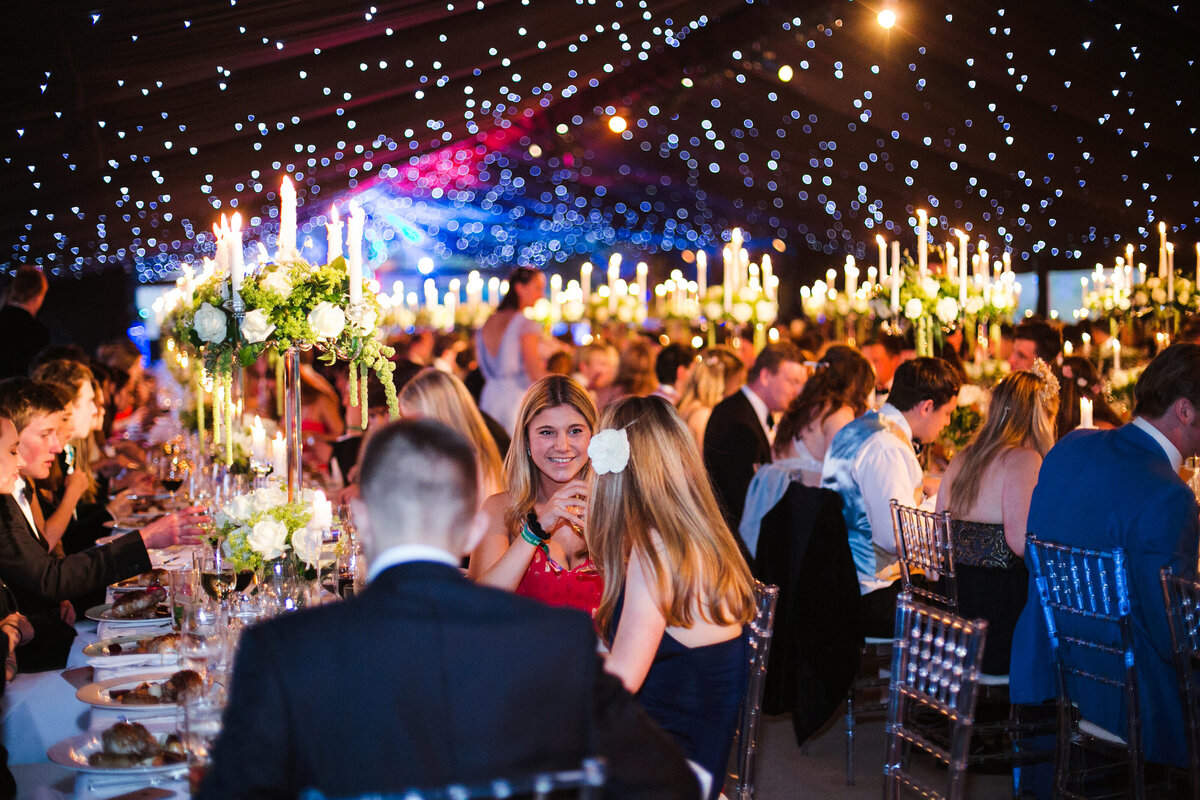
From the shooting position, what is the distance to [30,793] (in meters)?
2.65

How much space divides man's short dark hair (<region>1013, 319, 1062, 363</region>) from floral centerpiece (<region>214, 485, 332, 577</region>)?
495 cm

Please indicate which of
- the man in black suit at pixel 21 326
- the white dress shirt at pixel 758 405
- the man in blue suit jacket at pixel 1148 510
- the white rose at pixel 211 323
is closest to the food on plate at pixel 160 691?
the white rose at pixel 211 323

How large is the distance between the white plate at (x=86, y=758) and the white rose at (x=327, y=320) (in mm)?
1317

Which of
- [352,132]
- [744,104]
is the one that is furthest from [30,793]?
[744,104]

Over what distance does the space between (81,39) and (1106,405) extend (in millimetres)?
4613

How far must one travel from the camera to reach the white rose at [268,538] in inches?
112

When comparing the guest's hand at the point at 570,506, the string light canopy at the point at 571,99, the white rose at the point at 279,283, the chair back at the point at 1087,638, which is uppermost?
the string light canopy at the point at 571,99

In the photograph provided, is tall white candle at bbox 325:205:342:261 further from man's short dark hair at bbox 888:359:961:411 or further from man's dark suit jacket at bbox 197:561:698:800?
man's short dark hair at bbox 888:359:961:411

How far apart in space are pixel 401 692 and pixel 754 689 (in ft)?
5.15

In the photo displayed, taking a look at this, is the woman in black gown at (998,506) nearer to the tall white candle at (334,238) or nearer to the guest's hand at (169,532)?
the tall white candle at (334,238)

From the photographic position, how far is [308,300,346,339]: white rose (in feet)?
10.9

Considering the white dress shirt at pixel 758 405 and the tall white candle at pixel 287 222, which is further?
the white dress shirt at pixel 758 405

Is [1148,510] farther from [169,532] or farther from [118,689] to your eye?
[169,532]

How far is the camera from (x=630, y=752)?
5.18ft
